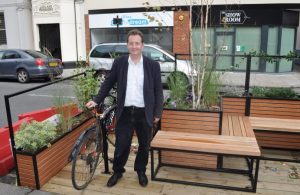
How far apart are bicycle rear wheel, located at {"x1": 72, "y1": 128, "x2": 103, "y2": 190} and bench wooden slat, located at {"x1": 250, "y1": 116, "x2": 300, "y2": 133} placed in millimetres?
2090

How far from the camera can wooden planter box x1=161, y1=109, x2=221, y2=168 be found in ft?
13.0

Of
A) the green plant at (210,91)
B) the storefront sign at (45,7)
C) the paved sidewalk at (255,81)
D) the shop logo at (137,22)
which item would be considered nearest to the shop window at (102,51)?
the paved sidewalk at (255,81)

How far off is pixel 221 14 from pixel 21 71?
9.88 meters

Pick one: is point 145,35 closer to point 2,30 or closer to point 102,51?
point 102,51

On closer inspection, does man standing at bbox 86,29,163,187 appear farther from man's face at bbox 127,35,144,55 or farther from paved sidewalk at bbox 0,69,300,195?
paved sidewalk at bbox 0,69,300,195

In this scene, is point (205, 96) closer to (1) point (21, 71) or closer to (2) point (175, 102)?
(2) point (175, 102)

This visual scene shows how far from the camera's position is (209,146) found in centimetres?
351

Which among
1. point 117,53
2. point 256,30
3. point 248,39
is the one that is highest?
point 256,30

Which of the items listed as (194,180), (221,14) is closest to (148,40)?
(221,14)

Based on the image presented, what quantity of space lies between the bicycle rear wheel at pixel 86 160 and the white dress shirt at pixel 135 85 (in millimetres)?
619

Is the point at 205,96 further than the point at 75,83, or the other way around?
the point at 75,83

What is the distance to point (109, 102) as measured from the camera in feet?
17.1

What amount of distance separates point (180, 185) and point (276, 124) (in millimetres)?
1597

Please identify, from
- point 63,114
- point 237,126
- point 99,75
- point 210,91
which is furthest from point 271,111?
point 63,114
